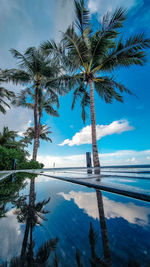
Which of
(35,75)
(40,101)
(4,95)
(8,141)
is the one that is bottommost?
(8,141)

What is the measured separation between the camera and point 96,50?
5496 mm

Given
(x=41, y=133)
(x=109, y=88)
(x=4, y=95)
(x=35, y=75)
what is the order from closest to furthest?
1. (x=109, y=88)
2. (x=35, y=75)
3. (x=4, y=95)
4. (x=41, y=133)

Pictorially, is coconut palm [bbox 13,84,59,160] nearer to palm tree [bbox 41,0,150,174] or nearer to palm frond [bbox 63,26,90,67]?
palm tree [bbox 41,0,150,174]

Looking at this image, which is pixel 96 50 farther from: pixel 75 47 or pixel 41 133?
pixel 41 133

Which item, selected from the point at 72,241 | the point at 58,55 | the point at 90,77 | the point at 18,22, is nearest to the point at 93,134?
the point at 90,77

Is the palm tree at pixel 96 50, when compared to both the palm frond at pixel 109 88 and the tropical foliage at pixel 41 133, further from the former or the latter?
the tropical foliage at pixel 41 133

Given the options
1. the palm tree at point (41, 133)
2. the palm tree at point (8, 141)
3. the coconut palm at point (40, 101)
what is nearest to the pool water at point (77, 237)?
the coconut palm at point (40, 101)

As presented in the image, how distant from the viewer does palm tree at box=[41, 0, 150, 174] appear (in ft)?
16.2

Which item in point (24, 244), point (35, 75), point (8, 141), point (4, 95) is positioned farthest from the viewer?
point (4, 95)

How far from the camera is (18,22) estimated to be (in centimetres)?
1572

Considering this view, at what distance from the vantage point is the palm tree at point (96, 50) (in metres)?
4.93

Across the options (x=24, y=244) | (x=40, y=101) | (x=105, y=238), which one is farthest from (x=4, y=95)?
(x=105, y=238)

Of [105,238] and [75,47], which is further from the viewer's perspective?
[75,47]

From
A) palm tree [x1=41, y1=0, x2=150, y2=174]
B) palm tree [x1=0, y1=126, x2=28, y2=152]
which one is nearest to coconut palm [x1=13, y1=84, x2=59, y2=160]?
palm tree [x1=0, y1=126, x2=28, y2=152]
